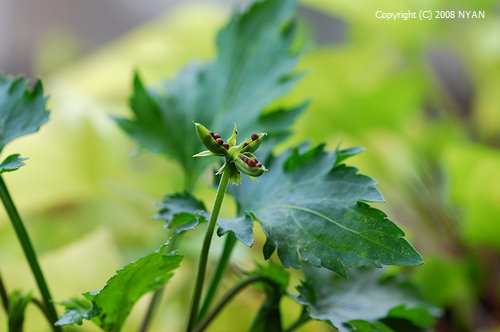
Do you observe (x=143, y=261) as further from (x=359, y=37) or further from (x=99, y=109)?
→ (x=359, y=37)

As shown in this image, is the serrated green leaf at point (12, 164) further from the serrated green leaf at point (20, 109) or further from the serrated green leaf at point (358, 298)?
the serrated green leaf at point (358, 298)

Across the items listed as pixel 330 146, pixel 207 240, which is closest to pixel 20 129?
pixel 207 240

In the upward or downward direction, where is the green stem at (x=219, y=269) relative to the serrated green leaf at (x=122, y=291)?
downward

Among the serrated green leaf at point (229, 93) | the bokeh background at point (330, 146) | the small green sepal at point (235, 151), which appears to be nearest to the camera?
the small green sepal at point (235, 151)

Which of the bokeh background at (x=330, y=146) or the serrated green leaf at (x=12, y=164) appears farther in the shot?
the bokeh background at (x=330, y=146)

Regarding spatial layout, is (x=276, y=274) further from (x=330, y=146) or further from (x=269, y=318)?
(x=330, y=146)

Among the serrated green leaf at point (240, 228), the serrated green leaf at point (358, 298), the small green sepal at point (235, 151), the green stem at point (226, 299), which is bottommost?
the serrated green leaf at point (358, 298)

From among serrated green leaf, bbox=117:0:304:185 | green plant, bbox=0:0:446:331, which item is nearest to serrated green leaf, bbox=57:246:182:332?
green plant, bbox=0:0:446:331

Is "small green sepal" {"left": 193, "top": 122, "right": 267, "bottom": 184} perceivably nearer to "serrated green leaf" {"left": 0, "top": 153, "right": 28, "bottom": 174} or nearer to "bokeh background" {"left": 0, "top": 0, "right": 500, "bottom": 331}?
"serrated green leaf" {"left": 0, "top": 153, "right": 28, "bottom": 174}

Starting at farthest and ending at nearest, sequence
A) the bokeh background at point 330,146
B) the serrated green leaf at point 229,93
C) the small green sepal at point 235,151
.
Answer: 1. the bokeh background at point 330,146
2. the serrated green leaf at point 229,93
3. the small green sepal at point 235,151

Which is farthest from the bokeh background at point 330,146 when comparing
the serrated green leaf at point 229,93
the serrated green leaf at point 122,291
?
the serrated green leaf at point 122,291
